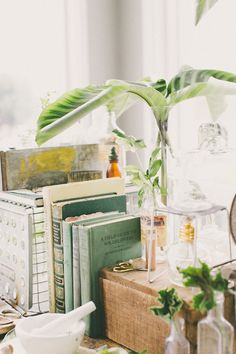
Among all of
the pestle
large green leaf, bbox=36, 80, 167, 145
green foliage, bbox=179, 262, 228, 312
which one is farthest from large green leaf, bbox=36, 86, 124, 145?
green foliage, bbox=179, 262, 228, 312

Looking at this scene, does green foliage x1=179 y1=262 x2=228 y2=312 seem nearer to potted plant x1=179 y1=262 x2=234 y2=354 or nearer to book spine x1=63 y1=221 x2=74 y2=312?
potted plant x1=179 y1=262 x2=234 y2=354

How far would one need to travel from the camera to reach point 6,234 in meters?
1.51

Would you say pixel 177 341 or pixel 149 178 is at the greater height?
pixel 149 178

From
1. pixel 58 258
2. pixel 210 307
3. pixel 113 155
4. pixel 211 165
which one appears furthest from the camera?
pixel 211 165

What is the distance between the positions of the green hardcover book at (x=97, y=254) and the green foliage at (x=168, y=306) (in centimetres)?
30

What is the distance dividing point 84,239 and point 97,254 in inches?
1.9

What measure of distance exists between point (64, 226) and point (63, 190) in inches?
4.8

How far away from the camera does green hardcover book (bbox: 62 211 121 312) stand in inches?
48.5

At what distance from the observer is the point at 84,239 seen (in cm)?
119

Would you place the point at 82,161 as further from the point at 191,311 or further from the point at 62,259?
the point at 191,311

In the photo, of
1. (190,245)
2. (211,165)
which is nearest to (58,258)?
(190,245)

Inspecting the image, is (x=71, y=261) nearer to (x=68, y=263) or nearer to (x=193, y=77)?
(x=68, y=263)

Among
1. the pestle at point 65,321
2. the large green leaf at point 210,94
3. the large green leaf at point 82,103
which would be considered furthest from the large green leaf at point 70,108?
the pestle at point 65,321

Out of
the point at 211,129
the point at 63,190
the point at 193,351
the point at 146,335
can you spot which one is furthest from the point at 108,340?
the point at 211,129
